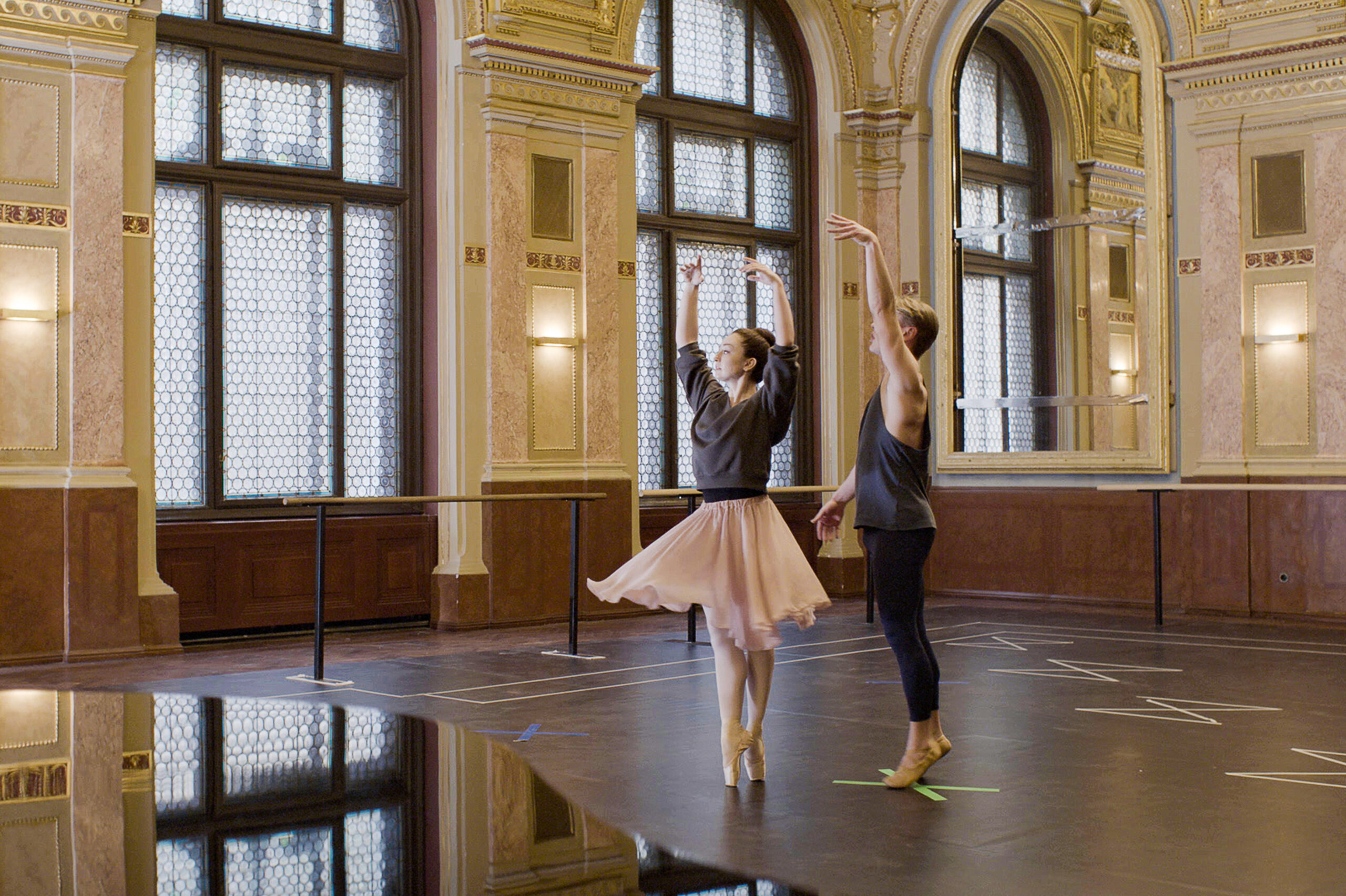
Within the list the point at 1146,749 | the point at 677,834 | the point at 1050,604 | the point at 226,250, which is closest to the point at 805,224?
the point at 1050,604

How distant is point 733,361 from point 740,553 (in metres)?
0.73

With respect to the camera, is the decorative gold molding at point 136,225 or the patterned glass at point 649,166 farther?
the patterned glass at point 649,166

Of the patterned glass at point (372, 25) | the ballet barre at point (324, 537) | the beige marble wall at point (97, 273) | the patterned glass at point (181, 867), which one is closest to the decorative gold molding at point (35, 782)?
the patterned glass at point (181, 867)

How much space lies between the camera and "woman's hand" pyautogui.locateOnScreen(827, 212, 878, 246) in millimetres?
4691

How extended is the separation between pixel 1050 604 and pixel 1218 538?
1.64m

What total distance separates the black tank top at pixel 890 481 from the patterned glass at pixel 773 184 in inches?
335

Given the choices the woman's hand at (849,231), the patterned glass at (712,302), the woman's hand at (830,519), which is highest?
the patterned glass at (712,302)

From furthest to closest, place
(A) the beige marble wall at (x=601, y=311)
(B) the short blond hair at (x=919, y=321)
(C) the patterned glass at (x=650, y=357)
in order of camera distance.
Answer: (C) the patterned glass at (x=650, y=357) < (A) the beige marble wall at (x=601, y=311) < (B) the short blond hair at (x=919, y=321)

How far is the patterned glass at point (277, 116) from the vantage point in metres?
10.1

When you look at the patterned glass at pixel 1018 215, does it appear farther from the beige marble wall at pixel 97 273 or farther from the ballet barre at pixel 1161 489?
the beige marble wall at pixel 97 273

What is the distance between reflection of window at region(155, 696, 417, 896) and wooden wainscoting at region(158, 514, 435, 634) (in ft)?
9.26

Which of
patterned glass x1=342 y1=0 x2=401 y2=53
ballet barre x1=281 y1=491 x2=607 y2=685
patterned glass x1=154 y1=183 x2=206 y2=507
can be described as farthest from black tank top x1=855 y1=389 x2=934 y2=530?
patterned glass x1=342 y1=0 x2=401 y2=53

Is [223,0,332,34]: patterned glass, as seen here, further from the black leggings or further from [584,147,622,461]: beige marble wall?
the black leggings

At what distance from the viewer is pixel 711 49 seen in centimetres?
1289
